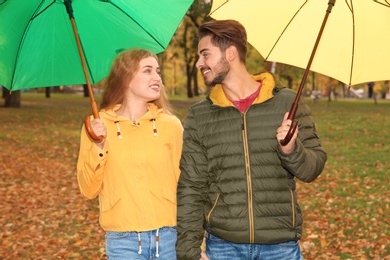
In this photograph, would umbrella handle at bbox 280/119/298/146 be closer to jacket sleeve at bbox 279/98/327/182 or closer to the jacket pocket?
jacket sleeve at bbox 279/98/327/182

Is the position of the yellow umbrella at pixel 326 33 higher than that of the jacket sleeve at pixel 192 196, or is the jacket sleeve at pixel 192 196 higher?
the yellow umbrella at pixel 326 33

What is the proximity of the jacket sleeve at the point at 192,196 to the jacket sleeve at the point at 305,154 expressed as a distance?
0.56m

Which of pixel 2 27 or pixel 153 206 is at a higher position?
pixel 2 27

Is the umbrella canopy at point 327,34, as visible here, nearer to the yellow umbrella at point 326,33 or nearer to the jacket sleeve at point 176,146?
the yellow umbrella at point 326,33

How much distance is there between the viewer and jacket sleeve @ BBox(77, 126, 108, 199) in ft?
11.8

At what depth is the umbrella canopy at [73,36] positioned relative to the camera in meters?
4.08

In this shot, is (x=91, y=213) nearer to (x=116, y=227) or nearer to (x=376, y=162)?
(x=116, y=227)

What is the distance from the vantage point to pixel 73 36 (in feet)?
13.9

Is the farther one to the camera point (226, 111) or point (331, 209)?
point (331, 209)

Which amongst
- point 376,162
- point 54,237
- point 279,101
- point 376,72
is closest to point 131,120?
point 279,101

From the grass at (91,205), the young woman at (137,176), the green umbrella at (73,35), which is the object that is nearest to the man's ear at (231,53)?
the young woman at (137,176)

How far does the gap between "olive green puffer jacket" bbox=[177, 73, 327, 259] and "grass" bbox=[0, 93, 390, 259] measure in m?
3.68

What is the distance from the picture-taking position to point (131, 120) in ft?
13.1

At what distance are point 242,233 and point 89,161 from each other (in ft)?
3.58
